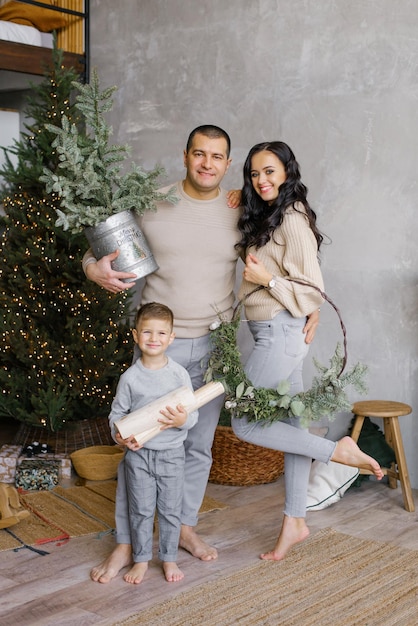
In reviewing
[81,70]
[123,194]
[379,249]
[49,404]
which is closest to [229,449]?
[49,404]

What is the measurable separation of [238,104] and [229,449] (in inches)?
73.9

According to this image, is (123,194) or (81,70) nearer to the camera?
(123,194)

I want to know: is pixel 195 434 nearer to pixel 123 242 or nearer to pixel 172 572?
pixel 172 572

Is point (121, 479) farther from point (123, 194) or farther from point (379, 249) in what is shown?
point (379, 249)

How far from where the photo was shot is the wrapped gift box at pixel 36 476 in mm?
4059

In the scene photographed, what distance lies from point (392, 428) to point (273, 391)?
1164mm

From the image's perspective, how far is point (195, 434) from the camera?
324 cm

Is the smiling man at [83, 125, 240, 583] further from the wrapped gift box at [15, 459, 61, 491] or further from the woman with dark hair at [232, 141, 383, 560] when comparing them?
the wrapped gift box at [15, 459, 61, 491]

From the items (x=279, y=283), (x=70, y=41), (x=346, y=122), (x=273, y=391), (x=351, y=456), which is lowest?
(x=351, y=456)

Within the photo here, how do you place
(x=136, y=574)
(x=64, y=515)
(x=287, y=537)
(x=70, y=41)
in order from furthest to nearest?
(x=70, y=41) → (x=64, y=515) → (x=287, y=537) → (x=136, y=574)

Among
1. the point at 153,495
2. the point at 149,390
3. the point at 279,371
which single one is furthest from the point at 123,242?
the point at 153,495

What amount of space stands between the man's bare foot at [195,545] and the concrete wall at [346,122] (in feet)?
4.54

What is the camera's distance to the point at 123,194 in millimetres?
3004

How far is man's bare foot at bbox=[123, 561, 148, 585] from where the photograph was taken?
117 inches
